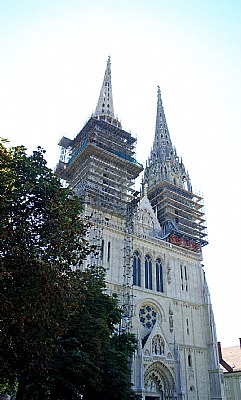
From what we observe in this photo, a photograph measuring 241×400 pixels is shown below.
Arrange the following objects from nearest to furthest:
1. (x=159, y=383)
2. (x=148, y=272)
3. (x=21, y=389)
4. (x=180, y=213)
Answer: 1. (x=21, y=389)
2. (x=159, y=383)
3. (x=148, y=272)
4. (x=180, y=213)

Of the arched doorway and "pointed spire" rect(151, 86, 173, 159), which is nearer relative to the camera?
the arched doorway

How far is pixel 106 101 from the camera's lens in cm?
4669

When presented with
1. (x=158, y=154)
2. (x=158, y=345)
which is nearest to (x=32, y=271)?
(x=158, y=345)

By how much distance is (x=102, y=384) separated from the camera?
54.2ft

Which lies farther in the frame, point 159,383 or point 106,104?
point 106,104

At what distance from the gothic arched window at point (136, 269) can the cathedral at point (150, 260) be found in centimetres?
10

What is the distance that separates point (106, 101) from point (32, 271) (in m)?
39.0

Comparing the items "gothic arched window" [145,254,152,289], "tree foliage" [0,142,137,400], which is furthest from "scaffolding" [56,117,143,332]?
"tree foliage" [0,142,137,400]

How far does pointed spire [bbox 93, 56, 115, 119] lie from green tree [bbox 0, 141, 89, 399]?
3238 centimetres

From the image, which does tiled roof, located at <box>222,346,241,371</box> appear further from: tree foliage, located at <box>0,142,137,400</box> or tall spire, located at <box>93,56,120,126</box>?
tall spire, located at <box>93,56,120,126</box>

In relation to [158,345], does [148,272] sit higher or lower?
higher

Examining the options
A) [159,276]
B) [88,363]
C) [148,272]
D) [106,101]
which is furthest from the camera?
[106,101]

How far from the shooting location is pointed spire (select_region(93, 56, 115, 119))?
147ft

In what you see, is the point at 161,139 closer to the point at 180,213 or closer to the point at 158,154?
the point at 158,154
